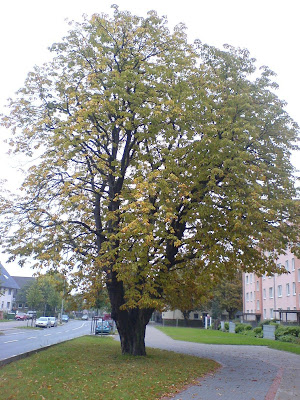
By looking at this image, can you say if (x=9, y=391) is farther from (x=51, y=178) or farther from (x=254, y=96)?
(x=254, y=96)

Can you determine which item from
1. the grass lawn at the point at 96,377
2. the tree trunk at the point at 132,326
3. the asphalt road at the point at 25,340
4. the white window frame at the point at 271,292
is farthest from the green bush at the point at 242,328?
the tree trunk at the point at 132,326

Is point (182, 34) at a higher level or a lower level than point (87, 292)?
higher

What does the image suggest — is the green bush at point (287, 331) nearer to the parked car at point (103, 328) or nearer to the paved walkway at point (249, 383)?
the parked car at point (103, 328)

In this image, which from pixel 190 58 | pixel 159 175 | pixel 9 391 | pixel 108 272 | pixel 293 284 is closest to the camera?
pixel 9 391

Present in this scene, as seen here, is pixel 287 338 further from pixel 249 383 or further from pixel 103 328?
pixel 249 383

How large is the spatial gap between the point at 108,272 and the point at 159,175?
3790mm

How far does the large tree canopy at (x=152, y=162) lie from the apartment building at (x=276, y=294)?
2467 cm

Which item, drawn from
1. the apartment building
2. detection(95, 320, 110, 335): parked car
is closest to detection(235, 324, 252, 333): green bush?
the apartment building

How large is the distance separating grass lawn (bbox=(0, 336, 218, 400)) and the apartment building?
26.2 meters

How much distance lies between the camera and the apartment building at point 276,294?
156 feet

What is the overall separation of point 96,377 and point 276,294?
1797 inches

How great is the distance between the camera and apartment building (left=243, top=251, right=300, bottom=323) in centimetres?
4762

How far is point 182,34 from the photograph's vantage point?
17938 mm

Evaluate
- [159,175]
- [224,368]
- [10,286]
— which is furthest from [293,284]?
[10,286]
